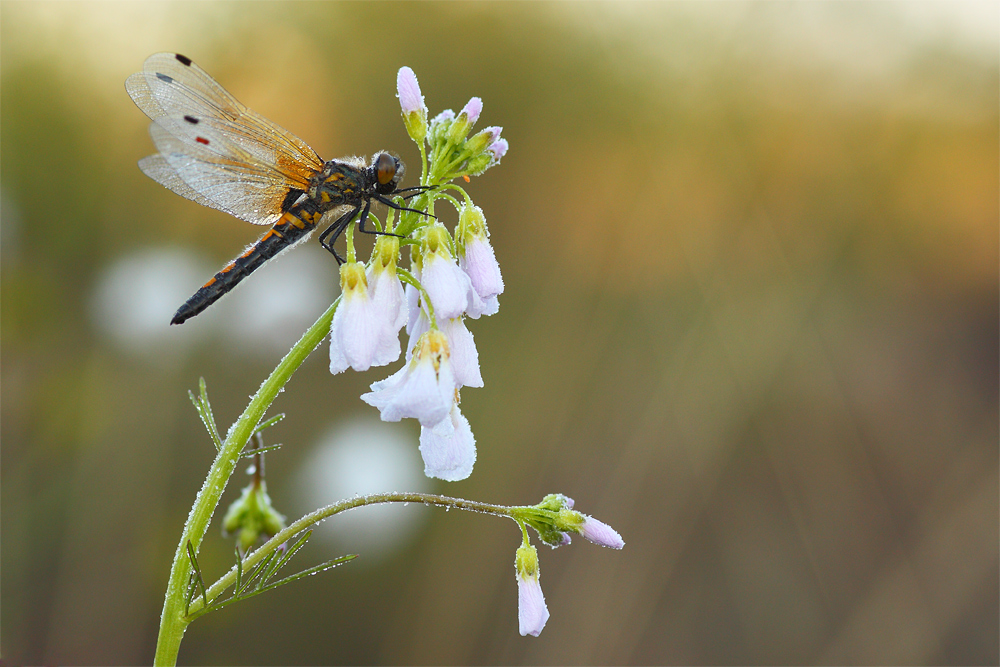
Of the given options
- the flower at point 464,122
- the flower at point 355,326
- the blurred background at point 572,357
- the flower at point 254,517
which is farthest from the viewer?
the blurred background at point 572,357

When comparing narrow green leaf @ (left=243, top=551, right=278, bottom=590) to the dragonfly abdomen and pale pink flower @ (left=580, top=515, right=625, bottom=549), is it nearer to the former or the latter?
the dragonfly abdomen

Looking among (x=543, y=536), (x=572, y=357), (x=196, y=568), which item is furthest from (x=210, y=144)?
(x=572, y=357)

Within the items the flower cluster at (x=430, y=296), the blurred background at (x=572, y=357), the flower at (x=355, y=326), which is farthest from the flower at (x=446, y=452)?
the blurred background at (x=572, y=357)

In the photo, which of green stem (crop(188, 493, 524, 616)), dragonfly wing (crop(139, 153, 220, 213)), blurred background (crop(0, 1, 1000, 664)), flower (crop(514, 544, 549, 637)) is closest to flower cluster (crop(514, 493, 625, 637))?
flower (crop(514, 544, 549, 637))

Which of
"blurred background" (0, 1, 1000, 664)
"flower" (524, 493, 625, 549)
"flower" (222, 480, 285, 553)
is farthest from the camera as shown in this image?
"blurred background" (0, 1, 1000, 664)

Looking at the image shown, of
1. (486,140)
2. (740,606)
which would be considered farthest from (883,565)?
(486,140)

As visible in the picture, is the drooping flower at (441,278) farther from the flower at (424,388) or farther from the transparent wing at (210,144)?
the transparent wing at (210,144)

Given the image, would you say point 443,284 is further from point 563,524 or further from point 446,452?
point 563,524
